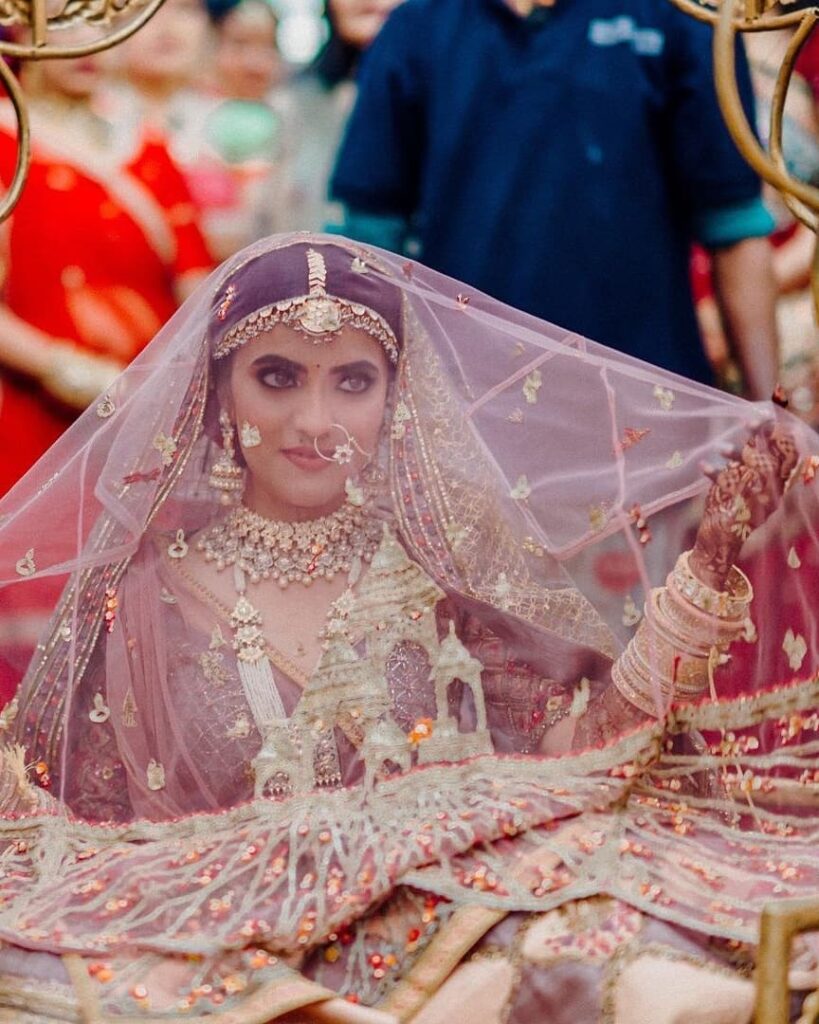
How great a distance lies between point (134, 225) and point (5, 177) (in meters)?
0.27

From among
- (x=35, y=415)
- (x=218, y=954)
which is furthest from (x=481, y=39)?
(x=218, y=954)

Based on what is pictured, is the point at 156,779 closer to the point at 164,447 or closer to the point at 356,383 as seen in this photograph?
the point at 164,447

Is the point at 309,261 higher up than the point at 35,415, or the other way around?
the point at 309,261

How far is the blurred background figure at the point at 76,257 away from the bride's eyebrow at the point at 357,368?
3.70 feet

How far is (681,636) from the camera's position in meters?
2.24

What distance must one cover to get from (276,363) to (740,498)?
622mm

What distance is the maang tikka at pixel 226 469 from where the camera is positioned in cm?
244

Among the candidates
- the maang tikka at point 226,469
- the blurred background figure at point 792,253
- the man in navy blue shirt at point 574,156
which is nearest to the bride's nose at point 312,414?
the maang tikka at point 226,469

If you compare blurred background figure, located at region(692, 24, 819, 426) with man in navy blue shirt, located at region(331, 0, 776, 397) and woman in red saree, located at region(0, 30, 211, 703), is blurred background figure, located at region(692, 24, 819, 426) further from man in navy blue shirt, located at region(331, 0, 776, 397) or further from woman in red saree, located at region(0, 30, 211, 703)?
woman in red saree, located at region(0, 30, 211, 703)

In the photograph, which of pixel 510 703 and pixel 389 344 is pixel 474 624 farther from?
pixel 389 344

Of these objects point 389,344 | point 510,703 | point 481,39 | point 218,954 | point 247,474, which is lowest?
point 218,954

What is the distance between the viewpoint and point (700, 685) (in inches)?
90.0

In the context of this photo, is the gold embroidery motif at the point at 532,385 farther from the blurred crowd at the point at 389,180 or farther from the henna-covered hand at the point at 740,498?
the blurred crowd at the point at 389,180

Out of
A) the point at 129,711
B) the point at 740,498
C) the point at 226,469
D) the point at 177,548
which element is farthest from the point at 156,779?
the point at 740,498
